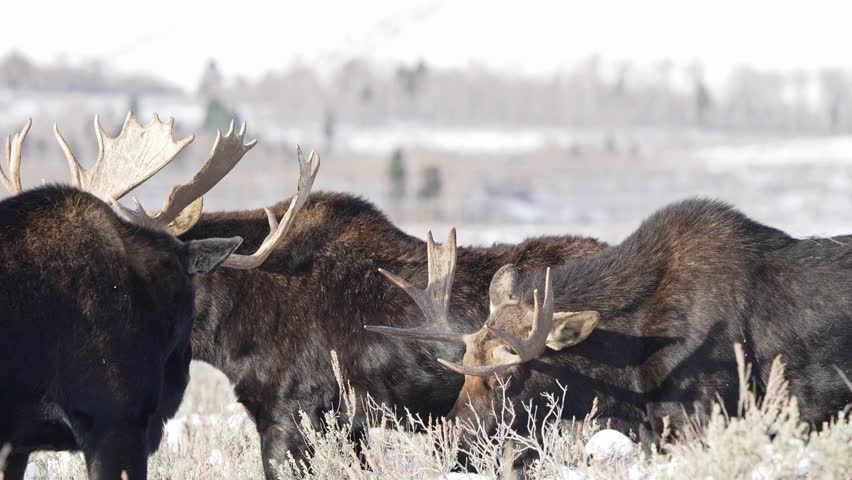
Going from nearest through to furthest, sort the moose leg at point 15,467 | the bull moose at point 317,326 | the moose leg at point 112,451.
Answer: the moose leg at point 112,451 < the moose leg at point 15,467 < the bull moose at point 317,326

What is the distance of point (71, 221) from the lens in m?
5.93

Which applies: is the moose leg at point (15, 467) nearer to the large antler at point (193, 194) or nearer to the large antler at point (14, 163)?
the large antler at point (193, 194)

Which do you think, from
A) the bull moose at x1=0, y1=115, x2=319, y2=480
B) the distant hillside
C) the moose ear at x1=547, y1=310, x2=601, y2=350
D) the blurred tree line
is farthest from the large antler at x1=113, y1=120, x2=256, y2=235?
the distant hillside

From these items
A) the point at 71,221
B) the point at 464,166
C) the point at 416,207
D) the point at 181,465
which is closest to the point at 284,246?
the point at 181,465

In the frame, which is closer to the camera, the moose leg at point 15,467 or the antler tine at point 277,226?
the moose leg at point 15,467

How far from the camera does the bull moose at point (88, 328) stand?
5535mm

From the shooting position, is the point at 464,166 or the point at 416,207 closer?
the point at 416,207

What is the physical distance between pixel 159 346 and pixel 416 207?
1913 inches

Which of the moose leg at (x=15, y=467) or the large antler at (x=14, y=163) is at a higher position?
the large antler at (x=14, y=163)

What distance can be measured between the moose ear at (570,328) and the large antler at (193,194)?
216 centimetres

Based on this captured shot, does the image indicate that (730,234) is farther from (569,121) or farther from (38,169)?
(569,121)

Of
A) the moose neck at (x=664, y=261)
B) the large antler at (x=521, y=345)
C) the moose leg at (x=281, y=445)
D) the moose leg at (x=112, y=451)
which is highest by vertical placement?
the moose neck at (x=664, y=261)

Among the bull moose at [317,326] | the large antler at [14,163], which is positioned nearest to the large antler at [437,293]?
A: the bull moose at [317,326]

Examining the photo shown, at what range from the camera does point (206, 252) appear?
6500 mm
